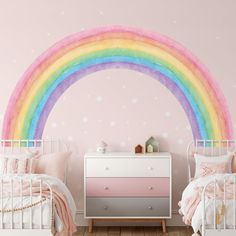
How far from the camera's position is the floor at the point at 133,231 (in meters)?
5.82

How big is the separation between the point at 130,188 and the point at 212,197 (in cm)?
139

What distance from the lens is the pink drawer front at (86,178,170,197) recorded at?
5852mm

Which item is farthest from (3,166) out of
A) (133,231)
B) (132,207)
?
(133,231)

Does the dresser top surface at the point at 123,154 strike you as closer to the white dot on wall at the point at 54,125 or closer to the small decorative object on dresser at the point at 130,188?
the small decorative object on dresser at the point at 130,188

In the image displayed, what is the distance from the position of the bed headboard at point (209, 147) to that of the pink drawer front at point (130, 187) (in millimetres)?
404

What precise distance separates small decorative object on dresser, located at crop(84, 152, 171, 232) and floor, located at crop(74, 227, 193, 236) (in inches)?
5.6

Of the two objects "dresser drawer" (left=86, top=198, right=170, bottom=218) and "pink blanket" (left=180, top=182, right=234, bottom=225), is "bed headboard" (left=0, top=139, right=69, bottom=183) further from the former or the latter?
"pink blanket" (left=180, top=182, right=234, bottom=225)

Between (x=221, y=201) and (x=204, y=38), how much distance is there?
6.87 ft

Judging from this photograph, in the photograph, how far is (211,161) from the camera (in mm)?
5812

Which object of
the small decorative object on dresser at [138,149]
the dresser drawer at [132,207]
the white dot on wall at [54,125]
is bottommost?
the dresser drawer at [132,207]

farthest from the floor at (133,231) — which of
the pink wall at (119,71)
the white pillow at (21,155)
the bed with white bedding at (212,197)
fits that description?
the white pillow at (21,155)

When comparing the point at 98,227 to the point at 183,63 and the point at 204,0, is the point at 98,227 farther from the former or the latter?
the point at 204,0

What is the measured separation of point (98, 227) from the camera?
6.07 m

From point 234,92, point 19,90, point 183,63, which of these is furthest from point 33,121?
point 234,92
